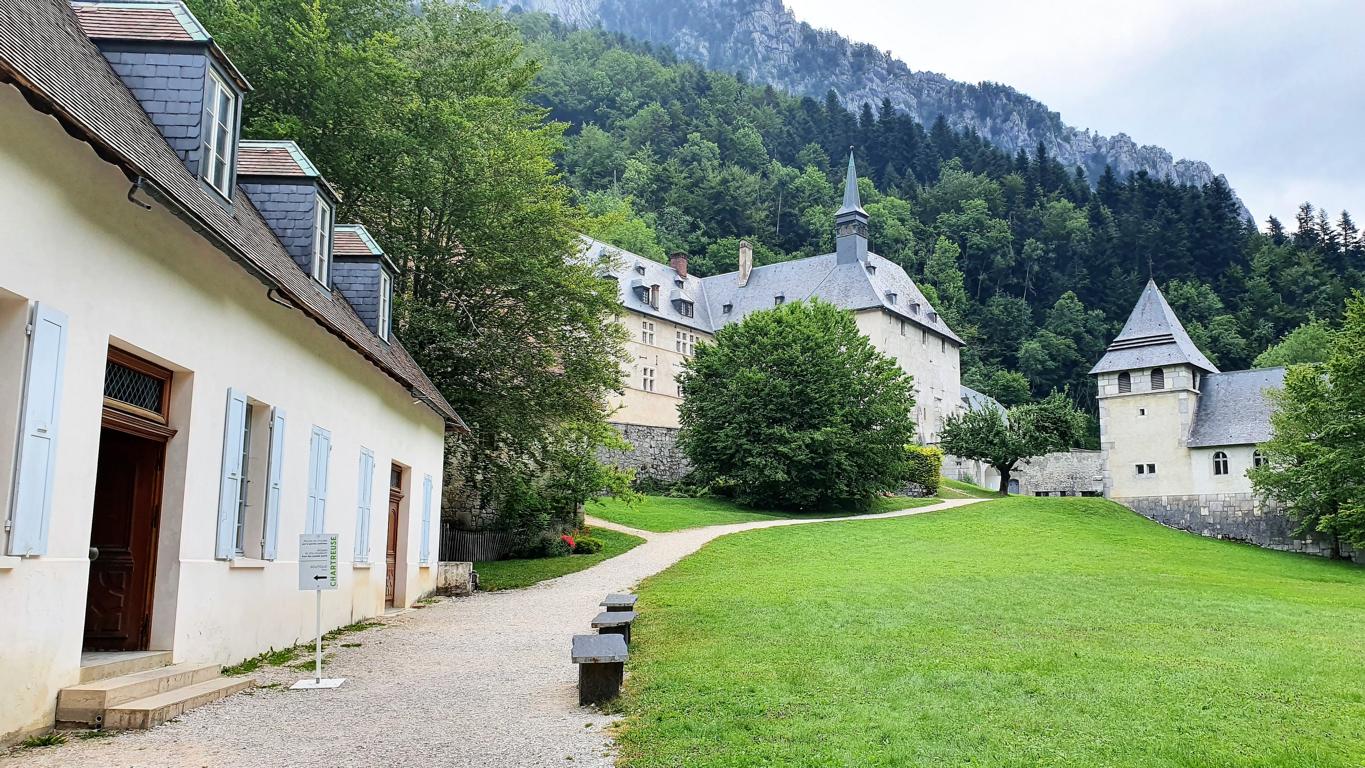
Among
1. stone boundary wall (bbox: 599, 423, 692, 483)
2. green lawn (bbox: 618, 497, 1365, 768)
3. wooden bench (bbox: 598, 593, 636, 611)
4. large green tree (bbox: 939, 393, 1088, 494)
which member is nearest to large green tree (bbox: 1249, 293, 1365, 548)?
large green tree (bbox: 939, 393, 1088, 494)

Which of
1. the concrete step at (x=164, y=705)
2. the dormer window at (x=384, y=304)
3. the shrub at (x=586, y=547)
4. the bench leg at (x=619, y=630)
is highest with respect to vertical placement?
the dormer window at (x=384, y=304)

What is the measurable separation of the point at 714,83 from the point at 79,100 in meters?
122

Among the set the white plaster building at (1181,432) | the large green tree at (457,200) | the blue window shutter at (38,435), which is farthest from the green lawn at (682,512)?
the blue window shutter at (38,435)

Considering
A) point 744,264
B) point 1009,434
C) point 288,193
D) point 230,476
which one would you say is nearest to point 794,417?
point 1009,434

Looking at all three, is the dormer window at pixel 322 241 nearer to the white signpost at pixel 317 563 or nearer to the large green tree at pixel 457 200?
the white signpost at pixel 317 563

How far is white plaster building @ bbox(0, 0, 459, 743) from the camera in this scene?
7.63 m

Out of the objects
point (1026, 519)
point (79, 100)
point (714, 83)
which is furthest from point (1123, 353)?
point (714, 83)

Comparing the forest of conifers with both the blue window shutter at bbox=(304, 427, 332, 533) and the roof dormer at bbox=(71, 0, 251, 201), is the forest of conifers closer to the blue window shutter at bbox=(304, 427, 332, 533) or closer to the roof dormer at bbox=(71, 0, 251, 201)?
the blue window shutter at bbox=(304, 427, 332, 533)

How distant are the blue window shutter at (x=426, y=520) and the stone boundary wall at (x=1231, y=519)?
1591 inches

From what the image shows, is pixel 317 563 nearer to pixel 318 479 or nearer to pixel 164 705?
pixel 164 705

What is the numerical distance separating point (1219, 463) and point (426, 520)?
43.5 metres

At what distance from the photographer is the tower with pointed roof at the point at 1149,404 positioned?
5284 centimetres

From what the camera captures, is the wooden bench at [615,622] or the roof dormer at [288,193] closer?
the wooden bench at [615,622]

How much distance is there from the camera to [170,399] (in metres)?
10.3
